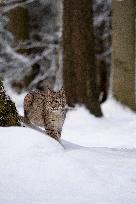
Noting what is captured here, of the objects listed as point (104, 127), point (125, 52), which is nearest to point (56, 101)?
point (104, 127)

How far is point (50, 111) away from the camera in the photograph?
22.5 feet

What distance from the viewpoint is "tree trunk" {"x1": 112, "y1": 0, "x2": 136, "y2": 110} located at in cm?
1356

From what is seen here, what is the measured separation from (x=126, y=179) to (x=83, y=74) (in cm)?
812

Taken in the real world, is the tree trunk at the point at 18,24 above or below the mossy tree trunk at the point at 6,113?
below

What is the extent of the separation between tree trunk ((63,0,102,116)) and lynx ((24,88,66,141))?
5587 millimetres

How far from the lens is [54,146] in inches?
214

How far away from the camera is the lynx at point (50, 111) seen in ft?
22.2

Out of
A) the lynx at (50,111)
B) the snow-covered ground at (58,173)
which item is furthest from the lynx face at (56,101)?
the snow-covered ground at (58,173)

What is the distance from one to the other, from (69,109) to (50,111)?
594cm

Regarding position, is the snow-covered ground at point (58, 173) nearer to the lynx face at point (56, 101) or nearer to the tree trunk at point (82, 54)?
the lynx face at point (56, 101)

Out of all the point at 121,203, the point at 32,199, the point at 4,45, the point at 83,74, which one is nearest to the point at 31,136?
the point at 32,199

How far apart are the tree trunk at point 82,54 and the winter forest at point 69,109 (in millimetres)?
25

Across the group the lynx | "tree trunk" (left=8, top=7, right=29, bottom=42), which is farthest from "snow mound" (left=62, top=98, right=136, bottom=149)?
"tree trunk" (left=8, top=7, right=29, bottom=42)

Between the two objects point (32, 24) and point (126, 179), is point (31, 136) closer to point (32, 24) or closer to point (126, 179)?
point (126, 179)
